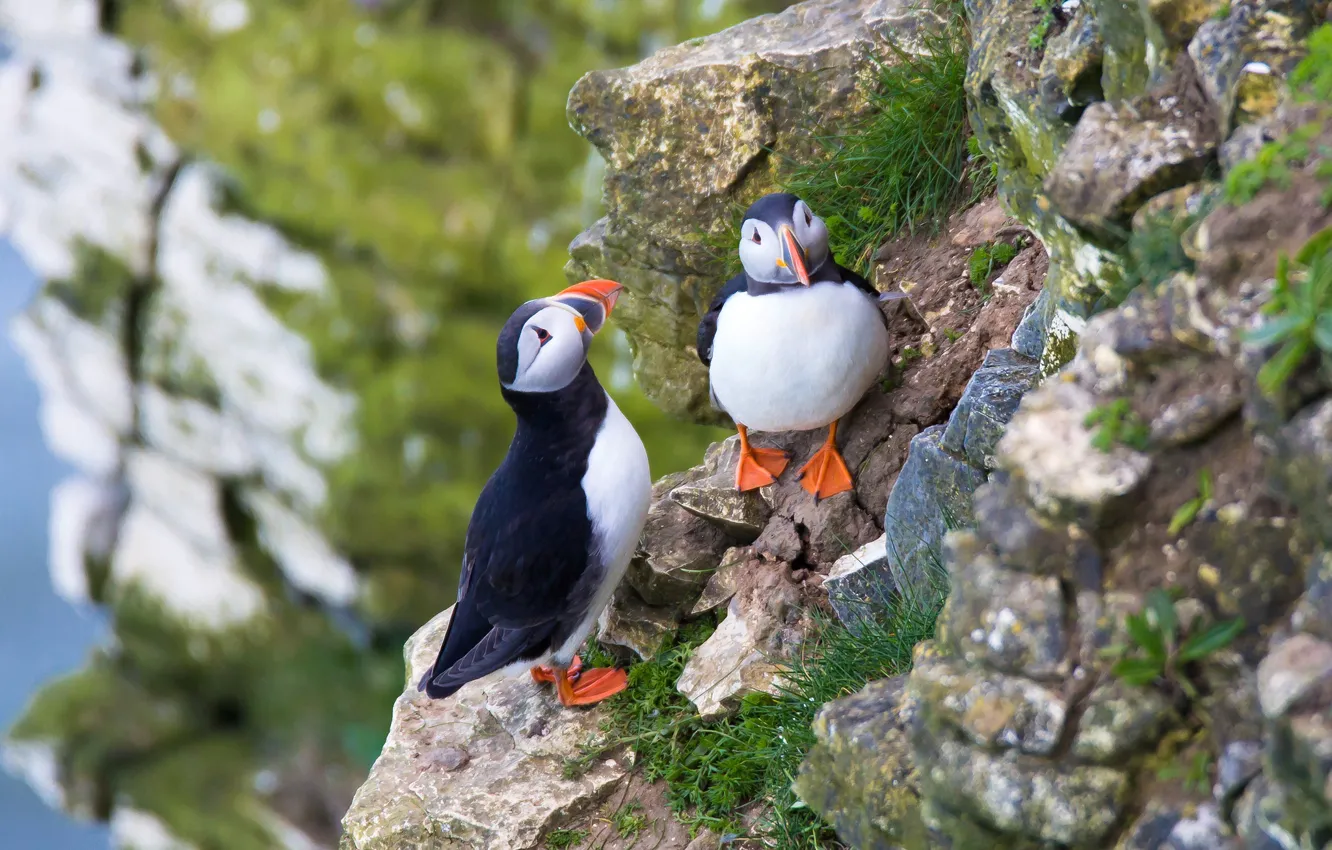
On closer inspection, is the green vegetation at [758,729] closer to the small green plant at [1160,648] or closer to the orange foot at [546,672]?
the orange foot at [546,672]

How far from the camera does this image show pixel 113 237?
12.7 meters

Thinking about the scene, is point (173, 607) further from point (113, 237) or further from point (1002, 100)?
point (1002, 100)

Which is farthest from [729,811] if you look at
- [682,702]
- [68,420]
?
[68,420]

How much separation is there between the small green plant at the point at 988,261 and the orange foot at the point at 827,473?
77 cm

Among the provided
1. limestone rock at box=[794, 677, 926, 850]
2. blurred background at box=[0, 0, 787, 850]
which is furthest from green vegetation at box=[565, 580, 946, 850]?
blurred background at box=[0, 0, 787, 850]

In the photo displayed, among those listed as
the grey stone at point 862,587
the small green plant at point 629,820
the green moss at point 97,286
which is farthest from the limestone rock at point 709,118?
the green moss at point 97,286

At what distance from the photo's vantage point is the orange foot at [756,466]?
4250mm

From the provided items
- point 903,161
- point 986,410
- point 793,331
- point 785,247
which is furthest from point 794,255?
point 903,161

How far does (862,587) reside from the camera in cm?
362

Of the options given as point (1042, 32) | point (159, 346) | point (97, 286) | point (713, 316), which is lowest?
point (159, 346)

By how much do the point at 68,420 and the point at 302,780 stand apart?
515 cm

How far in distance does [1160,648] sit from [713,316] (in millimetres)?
2486

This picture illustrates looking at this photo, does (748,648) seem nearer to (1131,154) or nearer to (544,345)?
(544,345)

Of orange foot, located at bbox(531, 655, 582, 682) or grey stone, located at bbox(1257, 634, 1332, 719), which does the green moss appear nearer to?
orange foot, located at bbox(531, 655, 582, 682)
